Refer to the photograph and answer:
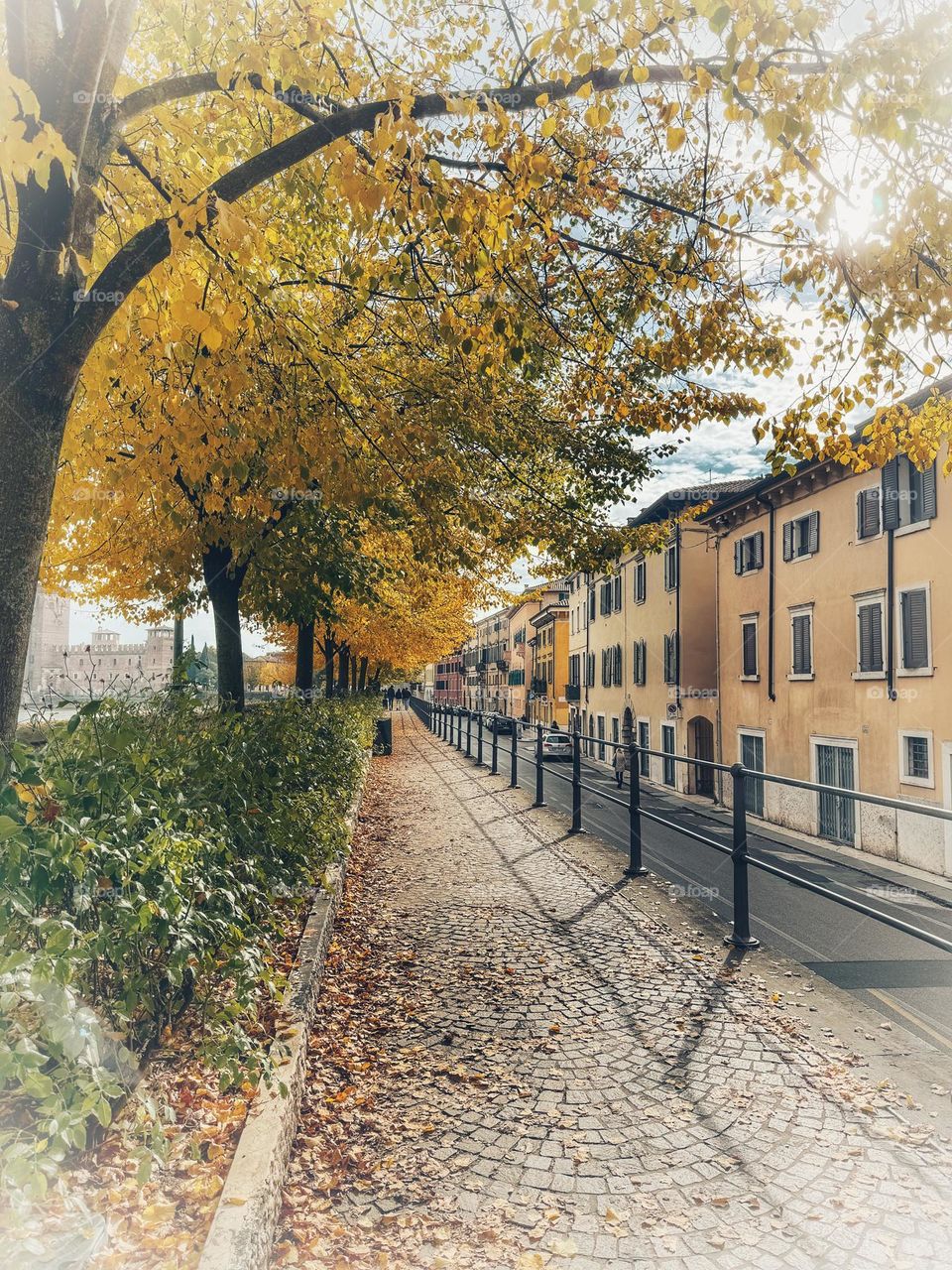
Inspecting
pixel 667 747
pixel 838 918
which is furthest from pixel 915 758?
pixel 667 747

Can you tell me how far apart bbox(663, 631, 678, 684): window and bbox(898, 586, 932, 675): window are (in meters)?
13.0

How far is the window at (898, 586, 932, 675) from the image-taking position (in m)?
17.6

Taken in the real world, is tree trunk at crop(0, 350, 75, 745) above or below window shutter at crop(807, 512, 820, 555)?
below

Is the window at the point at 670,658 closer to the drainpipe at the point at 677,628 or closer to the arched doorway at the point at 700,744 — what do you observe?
the drainpipe at the point at 677,628

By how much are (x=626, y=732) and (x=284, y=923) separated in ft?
113

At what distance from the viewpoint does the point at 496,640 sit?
328ft

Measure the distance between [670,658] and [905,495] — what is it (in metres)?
14.6

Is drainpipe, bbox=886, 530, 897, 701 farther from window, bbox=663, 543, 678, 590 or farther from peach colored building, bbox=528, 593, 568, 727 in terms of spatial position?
peach colored building, bbox=528, 593, 568, 727

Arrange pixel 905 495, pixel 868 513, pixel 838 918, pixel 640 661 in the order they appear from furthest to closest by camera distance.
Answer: pixel 640 661 → pixel 868 513 → pixel 905 495 → pixel 838 918

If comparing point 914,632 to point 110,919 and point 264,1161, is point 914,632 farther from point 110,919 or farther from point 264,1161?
point 110,919

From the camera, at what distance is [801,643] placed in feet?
76.2

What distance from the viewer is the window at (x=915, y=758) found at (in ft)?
57.8

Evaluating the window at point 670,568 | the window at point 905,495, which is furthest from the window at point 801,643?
the window at point 670,568

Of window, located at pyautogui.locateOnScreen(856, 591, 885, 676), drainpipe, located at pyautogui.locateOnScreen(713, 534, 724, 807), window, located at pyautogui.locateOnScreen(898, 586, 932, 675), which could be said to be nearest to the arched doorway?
drainpipe, located at pyautogui.locateOnScreen(713, 534, 724, 807)
